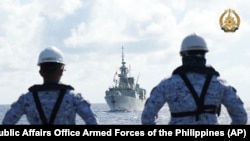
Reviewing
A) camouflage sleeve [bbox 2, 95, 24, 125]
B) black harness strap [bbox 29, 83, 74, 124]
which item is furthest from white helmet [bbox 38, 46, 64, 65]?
camouflage sleeve [bbox 2, 95, 24, 125]

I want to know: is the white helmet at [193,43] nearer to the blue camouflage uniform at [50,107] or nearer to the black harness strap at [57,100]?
the blue camouflage uniform at [50,107]

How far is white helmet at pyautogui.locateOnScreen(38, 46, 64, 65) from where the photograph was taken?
972 centimetres

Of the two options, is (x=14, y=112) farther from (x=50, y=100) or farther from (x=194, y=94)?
(x=194, y=94)

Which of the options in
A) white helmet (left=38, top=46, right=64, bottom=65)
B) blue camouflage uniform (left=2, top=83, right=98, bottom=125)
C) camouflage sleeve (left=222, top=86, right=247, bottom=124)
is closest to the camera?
camouflage sleeve (left=222, top=86, right=247, bottom=124)

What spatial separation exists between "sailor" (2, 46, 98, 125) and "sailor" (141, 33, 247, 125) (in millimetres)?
1203

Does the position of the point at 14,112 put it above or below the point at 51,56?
below

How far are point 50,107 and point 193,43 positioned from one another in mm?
2498

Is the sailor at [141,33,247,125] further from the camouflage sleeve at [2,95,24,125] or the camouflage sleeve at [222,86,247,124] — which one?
the camouflage sleeve at [2,95,24,125]

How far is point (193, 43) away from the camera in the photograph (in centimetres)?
951

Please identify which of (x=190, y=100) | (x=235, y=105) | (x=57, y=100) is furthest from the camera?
(x=57, y=100)

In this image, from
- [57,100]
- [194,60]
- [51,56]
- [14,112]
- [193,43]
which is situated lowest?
[14,112]

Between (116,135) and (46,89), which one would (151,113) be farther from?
(46,89)

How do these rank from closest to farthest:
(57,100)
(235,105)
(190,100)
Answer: (190,100) < (235,105) < (57,100)

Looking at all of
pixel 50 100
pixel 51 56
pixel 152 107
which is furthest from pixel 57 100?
pixel 152 107
